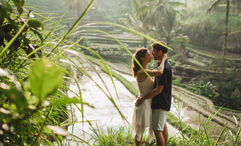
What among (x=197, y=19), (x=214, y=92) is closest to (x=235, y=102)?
(x=214, y=92)

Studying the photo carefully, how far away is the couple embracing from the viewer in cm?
150

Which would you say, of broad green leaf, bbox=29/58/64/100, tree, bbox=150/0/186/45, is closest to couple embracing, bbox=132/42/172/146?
broad green leaf, bbox=29/58/64/100

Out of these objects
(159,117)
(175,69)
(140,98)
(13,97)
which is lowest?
(175,69)

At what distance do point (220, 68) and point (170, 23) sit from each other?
5397mm

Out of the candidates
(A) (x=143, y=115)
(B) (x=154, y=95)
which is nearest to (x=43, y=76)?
(B) (x=154, y=95)

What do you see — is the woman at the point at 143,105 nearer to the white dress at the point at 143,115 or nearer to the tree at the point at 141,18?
the white dress at the point at 143,115

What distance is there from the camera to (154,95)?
1.50 metres

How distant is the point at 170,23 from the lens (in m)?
13.1

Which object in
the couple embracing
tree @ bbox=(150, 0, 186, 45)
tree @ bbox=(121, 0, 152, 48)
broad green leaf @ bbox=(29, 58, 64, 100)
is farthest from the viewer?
tree @ bbox=(150, 0, 186, 45)

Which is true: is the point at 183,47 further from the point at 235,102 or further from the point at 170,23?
the point at 235,102

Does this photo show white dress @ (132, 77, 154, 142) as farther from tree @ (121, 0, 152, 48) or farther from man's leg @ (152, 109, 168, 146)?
tree @ (121, 0, 152, 48)

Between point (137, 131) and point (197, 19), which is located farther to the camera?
point (197, 19)

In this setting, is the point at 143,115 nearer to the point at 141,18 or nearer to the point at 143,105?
the point at 143,105

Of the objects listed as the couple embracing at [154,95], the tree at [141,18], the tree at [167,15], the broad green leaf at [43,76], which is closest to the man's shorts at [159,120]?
the couple embracing at [154,95]
